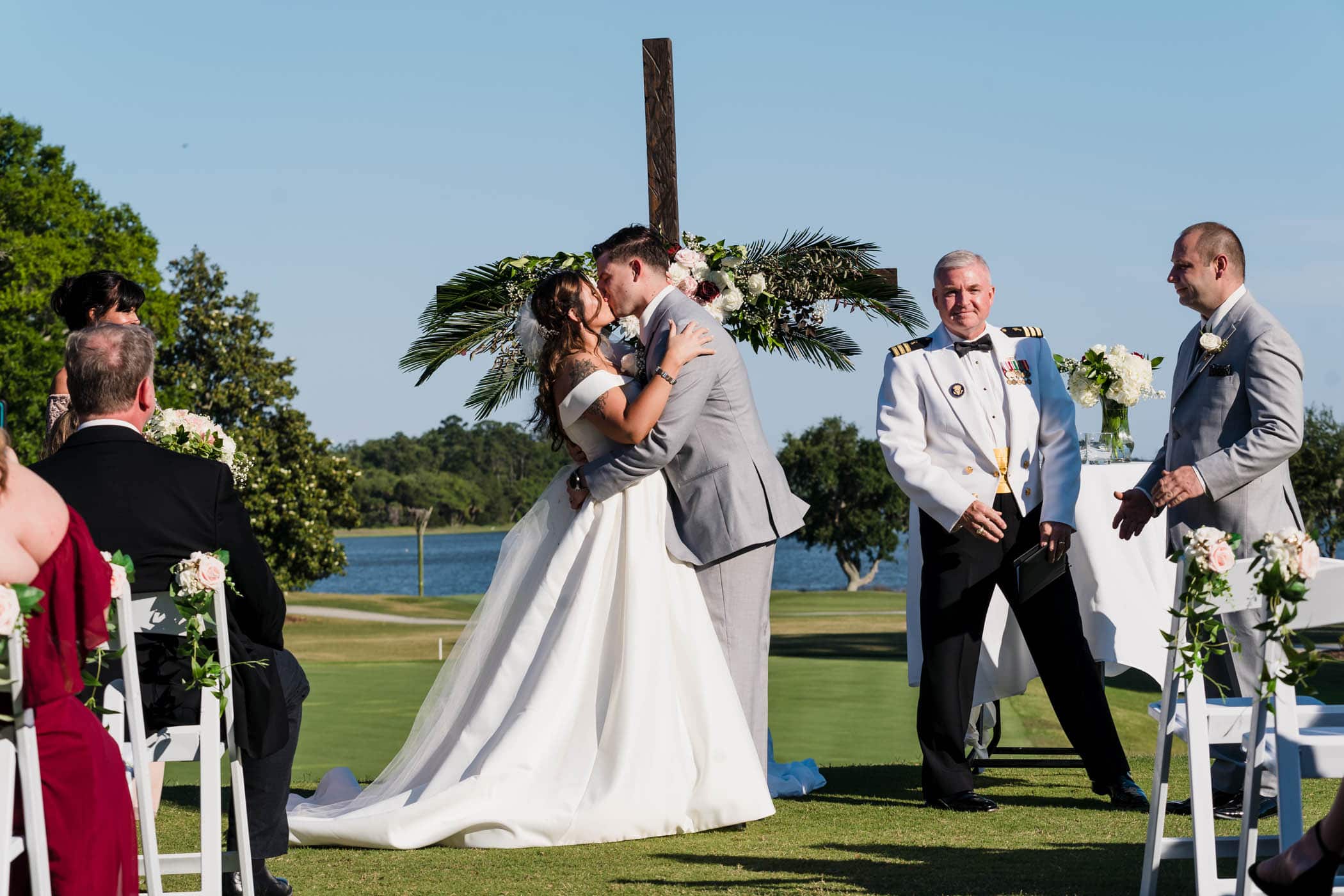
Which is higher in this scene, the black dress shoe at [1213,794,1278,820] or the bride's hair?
the bride's hair

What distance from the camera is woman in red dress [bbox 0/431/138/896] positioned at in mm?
2857

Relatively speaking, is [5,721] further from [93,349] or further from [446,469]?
[446,469]

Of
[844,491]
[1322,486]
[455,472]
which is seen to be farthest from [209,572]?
Answer: [455,472]

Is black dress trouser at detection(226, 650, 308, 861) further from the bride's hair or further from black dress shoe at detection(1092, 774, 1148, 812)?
black dress shoe at detection(1092, 774, 1148, 812)

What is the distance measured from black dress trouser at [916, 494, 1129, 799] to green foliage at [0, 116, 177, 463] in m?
31.7

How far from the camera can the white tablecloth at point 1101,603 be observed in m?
6.15

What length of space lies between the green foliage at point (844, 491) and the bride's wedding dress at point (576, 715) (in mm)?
54977

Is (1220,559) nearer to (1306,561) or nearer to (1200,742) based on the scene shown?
(1306,561)

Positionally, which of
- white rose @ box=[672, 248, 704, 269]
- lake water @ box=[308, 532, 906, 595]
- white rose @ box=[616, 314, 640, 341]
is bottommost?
lake water @ box=[308, 532, 906, 595]

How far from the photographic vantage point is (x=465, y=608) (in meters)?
37.1

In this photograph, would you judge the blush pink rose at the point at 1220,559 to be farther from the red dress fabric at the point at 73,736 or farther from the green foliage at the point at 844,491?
the green foliage at the point at 844,491

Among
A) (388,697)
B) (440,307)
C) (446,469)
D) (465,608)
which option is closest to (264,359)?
(465,608)

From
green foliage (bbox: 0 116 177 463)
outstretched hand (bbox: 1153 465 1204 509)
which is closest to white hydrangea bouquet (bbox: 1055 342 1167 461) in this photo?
outstretched hand (bbox: 1153 465 1204 509)

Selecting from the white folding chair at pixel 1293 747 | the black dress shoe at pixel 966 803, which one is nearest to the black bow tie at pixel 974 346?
the black dress shoe at pixel 966 803
